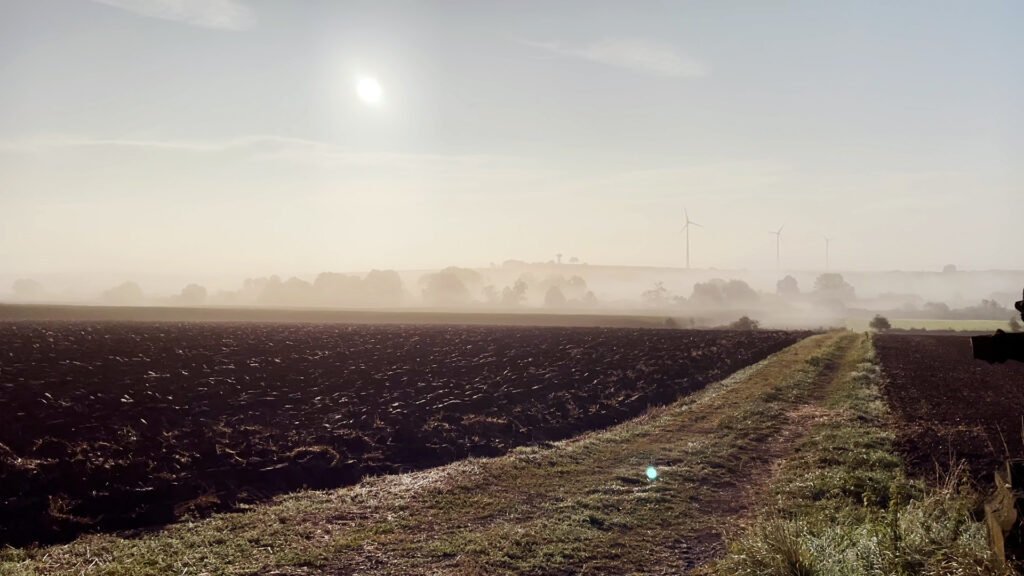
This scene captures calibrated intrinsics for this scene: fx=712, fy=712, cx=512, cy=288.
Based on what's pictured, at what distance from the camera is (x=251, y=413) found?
2361 cm

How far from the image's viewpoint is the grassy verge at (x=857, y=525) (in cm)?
870

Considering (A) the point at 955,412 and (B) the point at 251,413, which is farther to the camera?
(A) the point at 955,412

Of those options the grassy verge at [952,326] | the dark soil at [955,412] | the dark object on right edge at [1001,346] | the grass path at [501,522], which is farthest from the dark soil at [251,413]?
the grassy verge at [952,326]

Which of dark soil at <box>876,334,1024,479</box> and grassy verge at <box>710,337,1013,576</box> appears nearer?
grassy verge at <box>710,337,1013,576</box>

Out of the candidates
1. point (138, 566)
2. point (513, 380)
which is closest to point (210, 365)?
point (513, 380)

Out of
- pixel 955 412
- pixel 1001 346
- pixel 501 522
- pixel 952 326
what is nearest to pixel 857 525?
pixel 1001 346

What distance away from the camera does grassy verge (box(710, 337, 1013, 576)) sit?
870 cm

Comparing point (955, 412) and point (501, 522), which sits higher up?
point (955, 412)

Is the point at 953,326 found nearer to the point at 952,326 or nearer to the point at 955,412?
the point at 952,326

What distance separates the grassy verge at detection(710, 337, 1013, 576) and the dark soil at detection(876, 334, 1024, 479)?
2.79 ft

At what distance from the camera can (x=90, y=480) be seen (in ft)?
50.8

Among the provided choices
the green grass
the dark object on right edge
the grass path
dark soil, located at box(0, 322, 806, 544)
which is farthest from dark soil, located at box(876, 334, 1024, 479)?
the green grass

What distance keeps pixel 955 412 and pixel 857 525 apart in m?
15.7

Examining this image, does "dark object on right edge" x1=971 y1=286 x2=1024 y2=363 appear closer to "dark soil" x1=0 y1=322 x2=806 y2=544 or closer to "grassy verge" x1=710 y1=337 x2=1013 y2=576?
"grassy verge" x1=710 y1=337 x2=1013 y2=576
